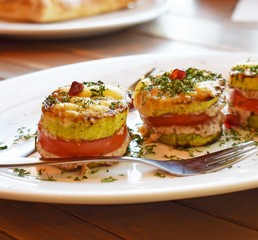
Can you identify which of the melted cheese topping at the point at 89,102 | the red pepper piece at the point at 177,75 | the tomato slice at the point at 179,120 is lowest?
the tomato slice at the point at 179,120

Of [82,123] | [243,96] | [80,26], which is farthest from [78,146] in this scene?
[80,26]

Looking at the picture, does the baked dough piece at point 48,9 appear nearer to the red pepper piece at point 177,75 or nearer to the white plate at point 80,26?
the white plate at point 80,26

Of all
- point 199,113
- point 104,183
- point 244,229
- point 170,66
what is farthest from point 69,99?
point 170,66

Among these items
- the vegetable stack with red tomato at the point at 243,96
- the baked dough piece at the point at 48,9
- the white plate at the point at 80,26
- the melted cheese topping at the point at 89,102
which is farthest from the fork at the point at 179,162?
the baked dough piece at the point at 48,9

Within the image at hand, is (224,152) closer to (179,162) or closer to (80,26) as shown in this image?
(179,162)

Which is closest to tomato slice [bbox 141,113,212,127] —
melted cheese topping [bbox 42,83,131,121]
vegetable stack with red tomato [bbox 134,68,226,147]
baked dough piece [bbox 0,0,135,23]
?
vegetable stack with red tomato [bbox 134,68,226,147]

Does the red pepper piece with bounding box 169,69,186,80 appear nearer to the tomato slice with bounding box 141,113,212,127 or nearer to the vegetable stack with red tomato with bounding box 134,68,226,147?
the vegetable stack with red tomato with bounding box 134,68,226,147

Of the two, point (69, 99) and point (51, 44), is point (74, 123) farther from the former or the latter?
point (51, 44)
